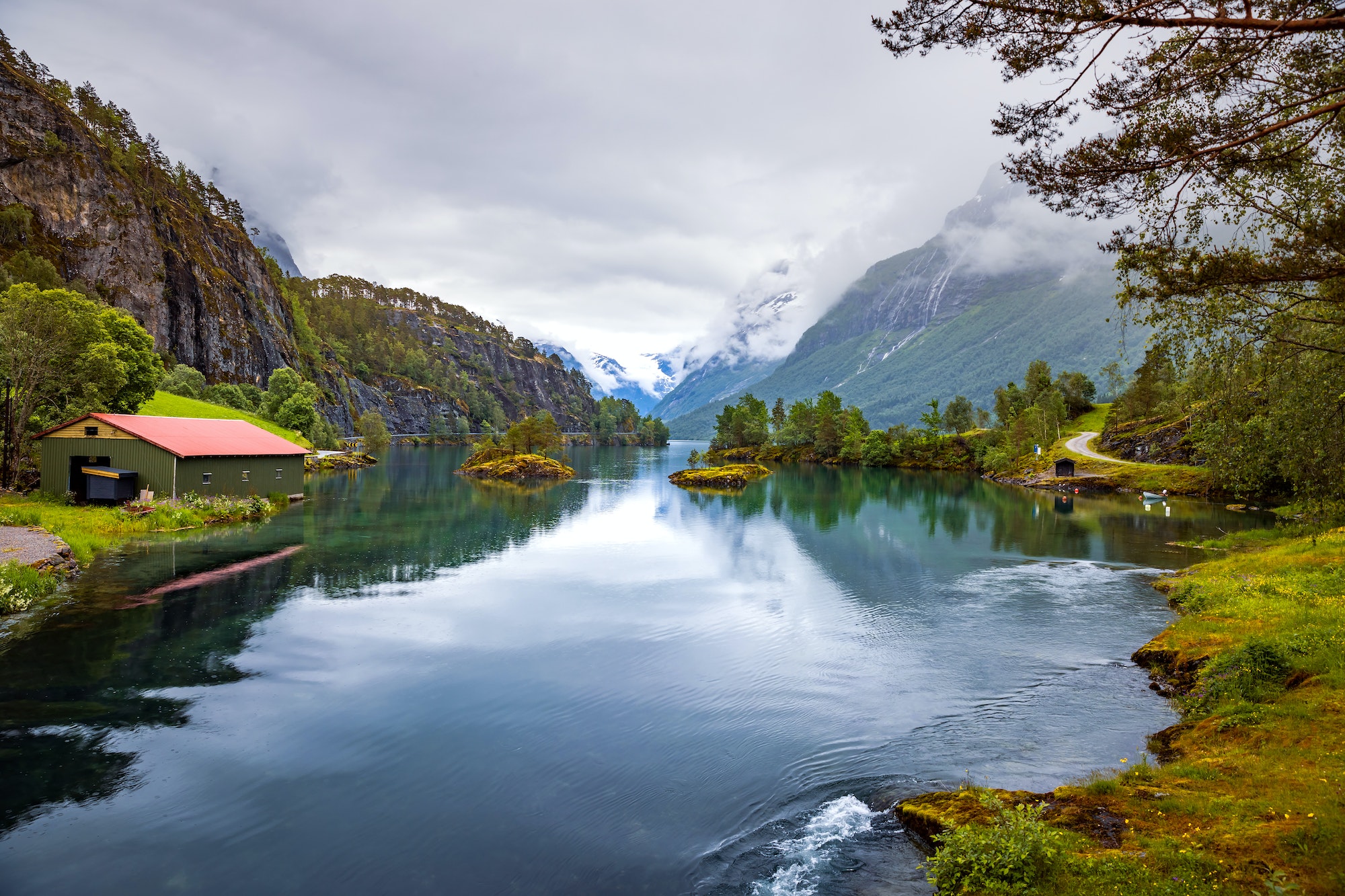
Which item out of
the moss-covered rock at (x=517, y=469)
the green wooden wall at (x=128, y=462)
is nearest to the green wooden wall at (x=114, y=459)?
the green wooden wall at (x=128, y=462)

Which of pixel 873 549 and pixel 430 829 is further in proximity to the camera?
pixel 873 549

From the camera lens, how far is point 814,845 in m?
10.8

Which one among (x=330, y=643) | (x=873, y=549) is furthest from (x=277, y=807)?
(x=873, y=549)

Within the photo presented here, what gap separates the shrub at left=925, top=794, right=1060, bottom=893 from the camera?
7.79 metres

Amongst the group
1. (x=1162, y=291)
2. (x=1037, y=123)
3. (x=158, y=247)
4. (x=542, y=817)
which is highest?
(x=158, y=247)

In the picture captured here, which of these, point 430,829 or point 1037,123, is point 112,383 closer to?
point 430,829

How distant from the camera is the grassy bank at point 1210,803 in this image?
735 cm

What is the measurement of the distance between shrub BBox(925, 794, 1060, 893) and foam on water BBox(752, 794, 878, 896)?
179 cm

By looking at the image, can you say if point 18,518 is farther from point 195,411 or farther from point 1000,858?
point 195,411

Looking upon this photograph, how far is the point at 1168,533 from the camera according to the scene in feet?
148

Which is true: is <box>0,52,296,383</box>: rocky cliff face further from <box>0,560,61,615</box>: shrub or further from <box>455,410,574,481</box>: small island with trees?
<box>0,560,61,615</box>: shrub

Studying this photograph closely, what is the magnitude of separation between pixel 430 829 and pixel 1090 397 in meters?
147

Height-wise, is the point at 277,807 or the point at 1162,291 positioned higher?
the point at 1162,291

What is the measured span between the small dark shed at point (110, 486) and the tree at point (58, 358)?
18.7 feet
